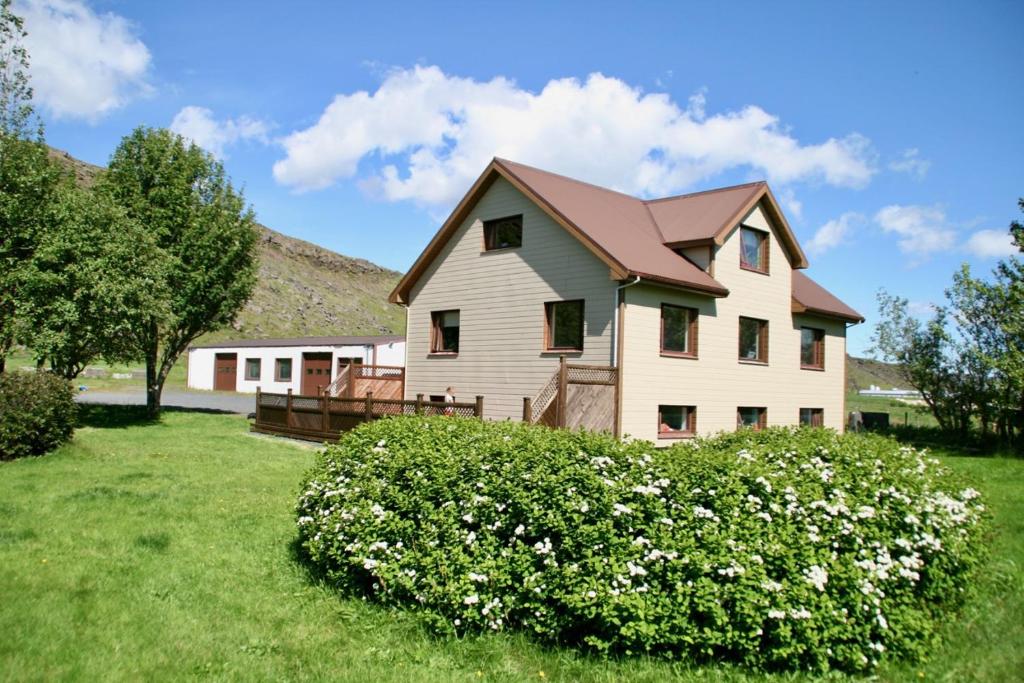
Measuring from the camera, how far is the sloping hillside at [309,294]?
288ft

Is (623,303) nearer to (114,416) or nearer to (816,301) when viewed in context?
(816,301)

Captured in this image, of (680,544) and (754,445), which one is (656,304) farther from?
(680,544)

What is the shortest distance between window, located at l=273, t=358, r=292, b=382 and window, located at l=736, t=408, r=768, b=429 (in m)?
31.9

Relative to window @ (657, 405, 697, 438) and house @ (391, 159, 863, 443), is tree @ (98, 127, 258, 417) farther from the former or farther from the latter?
window @ (657, 405, 697, 438)

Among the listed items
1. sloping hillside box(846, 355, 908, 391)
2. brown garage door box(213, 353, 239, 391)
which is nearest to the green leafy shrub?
brown garage door box(213, 353, 239, 391)

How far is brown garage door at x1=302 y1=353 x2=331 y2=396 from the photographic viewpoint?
43.5 metres

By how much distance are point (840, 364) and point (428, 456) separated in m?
24.0

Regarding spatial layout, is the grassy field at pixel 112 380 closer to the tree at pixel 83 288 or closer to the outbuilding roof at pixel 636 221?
the tree at pixel 83 288

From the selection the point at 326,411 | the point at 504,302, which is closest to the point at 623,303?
the point at 504,302

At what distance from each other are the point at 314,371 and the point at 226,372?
11.5 m

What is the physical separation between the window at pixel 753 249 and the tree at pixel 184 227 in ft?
62.1

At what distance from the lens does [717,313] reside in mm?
21062

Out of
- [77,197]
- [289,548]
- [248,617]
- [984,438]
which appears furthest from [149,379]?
[984,438]

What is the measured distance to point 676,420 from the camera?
2019 centimetres
